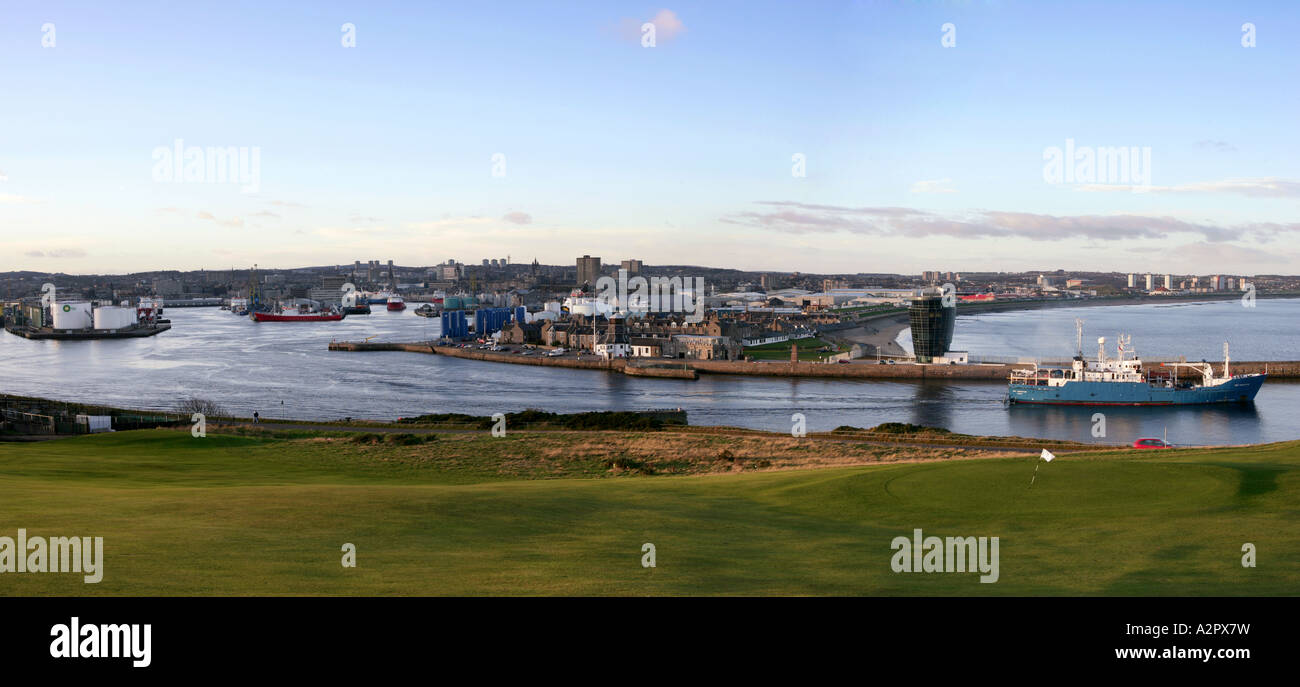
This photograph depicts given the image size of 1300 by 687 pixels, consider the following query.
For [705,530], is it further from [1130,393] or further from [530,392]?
[1130,393]

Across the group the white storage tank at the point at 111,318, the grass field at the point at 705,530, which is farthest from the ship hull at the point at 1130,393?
the white storage tank at the point at 111,318

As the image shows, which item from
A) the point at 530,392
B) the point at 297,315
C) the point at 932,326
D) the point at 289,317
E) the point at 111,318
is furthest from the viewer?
the point at 297,315

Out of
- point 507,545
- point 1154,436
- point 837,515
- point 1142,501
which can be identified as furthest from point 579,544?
point 1154,436

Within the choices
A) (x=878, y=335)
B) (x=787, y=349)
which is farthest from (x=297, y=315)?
(x=878, y=335)

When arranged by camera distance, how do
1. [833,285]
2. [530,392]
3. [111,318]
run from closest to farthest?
[530,392], [111,318], [833,285]
